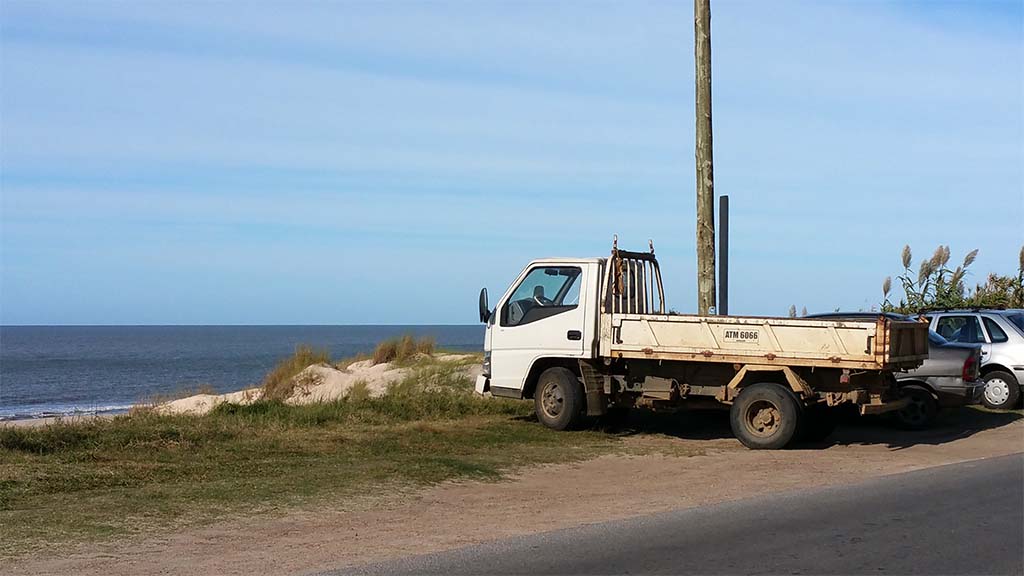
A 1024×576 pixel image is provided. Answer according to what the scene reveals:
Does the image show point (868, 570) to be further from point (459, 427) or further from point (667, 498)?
point (459, 427)

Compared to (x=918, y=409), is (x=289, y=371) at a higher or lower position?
higher

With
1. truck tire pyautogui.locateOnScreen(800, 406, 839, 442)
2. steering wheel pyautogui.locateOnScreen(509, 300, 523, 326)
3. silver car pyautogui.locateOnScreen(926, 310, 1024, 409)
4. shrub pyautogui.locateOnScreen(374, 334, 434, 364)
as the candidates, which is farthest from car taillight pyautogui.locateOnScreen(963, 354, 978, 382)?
shrub pyautogui.locateOnScreen(374, 334, 434, 364)

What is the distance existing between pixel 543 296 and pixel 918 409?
242 inches

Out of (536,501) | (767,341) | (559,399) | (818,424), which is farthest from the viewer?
(559,399)

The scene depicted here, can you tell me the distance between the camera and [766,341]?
48.6 ft

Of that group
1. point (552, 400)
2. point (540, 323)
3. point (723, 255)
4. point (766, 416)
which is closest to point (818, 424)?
point (766, 416)

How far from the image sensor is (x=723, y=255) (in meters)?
17.9

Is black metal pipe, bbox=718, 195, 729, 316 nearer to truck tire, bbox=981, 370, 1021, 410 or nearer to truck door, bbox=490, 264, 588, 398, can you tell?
truck door, bbox=490, 264, 588, 398

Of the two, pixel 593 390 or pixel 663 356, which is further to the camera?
pixel 593 390

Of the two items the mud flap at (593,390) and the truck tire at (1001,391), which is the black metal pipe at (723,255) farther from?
the truck tire at (1001,391)

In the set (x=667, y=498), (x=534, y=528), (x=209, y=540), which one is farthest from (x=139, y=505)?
(x=667, y=498)

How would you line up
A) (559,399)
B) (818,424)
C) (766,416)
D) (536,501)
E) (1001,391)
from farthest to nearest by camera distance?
(1001,391), (559,399), (818,424), (766,416), (536,501)

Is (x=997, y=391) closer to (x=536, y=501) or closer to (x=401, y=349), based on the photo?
(x=536, y=501)

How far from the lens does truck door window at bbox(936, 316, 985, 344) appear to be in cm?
2027
